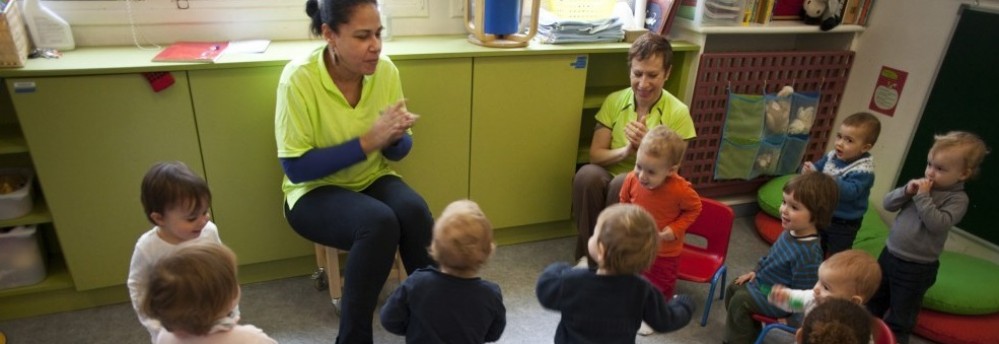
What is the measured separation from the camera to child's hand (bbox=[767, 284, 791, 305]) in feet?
5.68

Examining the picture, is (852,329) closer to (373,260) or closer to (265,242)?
(373,260)

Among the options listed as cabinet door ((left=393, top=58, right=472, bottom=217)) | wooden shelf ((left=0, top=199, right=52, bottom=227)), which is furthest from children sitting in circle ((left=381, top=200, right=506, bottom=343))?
wooden shelf ((left=0, top=199, right=52, bottom=227))

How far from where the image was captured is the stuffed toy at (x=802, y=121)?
2.88 m

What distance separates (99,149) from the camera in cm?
196

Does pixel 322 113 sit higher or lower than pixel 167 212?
higher

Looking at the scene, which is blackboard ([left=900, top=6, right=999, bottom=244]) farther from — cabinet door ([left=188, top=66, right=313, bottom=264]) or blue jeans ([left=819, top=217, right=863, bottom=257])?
cabinet door ([left=188, top=66, right=313, bottom=264])

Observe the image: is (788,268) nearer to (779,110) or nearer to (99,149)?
(779,110)

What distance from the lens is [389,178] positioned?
2.11 m

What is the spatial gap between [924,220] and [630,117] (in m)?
1.00

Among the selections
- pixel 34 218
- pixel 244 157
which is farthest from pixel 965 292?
pixel 34 218

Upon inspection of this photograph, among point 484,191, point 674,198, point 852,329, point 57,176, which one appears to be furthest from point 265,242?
point 852,329

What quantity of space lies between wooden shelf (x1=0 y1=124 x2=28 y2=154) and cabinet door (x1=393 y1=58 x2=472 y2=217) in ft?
3.88

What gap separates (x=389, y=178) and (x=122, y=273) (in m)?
1.01

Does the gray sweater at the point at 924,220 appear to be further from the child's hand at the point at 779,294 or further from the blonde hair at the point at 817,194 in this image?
the child's hand at the point at 779,294
